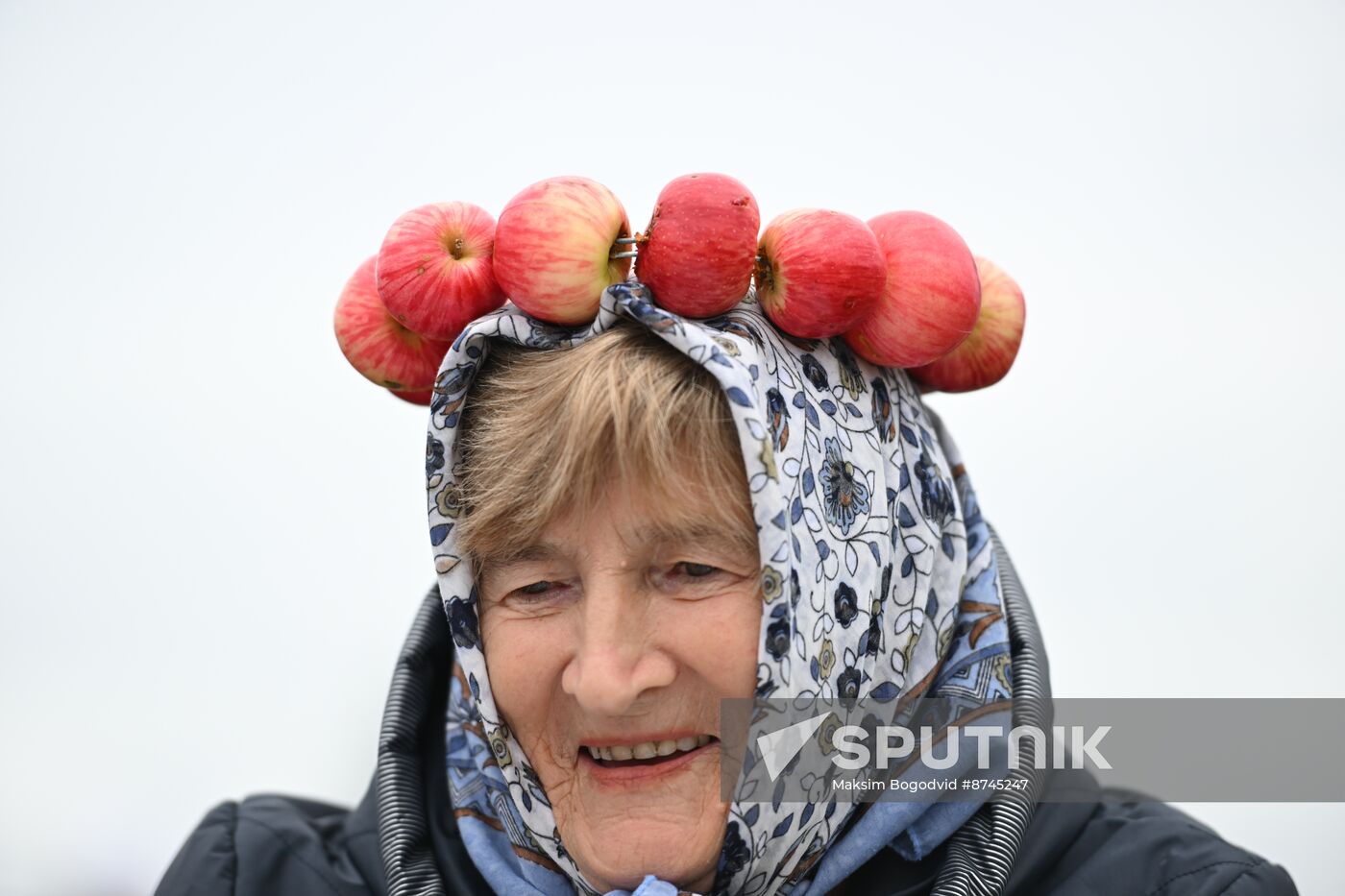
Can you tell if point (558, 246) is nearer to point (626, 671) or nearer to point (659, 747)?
point (626, 671)

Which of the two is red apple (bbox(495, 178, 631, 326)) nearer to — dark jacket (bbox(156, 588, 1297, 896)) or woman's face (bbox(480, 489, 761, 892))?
woman's face (bbox(480, 489, 761, 892))

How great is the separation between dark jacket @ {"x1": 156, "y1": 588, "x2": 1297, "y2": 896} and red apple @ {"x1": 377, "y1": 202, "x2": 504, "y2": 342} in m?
0.67

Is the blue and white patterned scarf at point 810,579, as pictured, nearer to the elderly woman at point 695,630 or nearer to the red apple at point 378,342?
the elderly woman at point 695,630

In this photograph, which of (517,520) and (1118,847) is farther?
(1118,847)

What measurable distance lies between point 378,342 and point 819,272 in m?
0.67

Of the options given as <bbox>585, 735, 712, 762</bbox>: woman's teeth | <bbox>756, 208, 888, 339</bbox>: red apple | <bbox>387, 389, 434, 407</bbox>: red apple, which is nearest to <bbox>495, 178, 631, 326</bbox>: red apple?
<bbox>756, 208, 888, 339</bbox>: red apple

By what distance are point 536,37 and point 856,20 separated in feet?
2.75

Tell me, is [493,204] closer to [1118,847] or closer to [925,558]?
[925,558]

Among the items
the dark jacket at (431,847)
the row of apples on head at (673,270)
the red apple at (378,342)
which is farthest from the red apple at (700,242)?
the dark jacket at (431,847)

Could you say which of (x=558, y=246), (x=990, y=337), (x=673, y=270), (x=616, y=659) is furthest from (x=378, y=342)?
(x=990, y=337)

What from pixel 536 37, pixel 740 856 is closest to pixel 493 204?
pixel 536 37

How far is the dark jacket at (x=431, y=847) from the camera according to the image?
166cm

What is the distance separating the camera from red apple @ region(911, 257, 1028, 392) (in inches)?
70.0

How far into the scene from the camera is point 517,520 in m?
1.50
